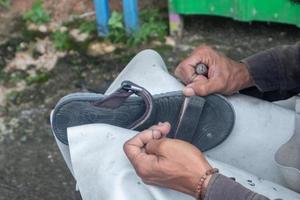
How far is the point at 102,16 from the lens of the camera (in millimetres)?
3219

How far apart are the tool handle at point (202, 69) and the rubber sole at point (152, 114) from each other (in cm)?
10

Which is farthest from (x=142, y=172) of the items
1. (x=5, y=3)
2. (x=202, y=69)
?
(x=5, y=3)

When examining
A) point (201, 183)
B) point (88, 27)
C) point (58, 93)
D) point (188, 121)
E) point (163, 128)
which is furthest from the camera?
point (88, 27)

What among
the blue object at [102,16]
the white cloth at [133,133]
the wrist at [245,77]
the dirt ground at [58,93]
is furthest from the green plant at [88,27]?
the wrist at [245,77]

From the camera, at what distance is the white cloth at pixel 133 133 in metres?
1.34

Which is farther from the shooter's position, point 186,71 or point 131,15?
point 131,15

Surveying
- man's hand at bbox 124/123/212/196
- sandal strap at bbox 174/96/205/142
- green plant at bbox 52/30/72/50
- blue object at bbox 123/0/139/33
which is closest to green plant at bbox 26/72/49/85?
green plant at bbox 52/30/72/50

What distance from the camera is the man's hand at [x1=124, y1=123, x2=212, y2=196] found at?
4.29ft

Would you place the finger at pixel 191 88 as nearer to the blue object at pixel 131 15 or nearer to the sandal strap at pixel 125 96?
the sandal strap at pixel 125 96

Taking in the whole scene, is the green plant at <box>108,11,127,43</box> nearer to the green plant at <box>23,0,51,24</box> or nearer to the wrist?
the green plant at <box>23,0,51,24</box>

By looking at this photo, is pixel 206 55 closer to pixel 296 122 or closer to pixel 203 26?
pixel 296 122

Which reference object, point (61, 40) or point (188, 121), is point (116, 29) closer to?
point (61, 40)

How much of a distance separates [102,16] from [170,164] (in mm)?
2010

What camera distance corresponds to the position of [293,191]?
1.38 metres
